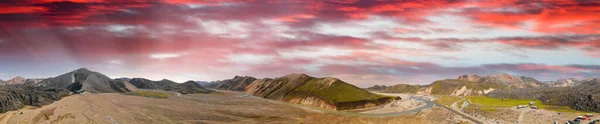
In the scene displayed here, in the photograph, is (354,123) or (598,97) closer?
(354,123)

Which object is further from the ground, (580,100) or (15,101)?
(15,101)

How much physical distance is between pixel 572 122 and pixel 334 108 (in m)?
93.4

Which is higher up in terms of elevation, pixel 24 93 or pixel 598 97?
pixel 24 93

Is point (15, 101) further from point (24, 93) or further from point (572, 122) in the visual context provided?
point (572, 122)

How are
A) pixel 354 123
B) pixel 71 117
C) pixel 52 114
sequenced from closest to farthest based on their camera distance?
pixel 354 123
pixel 71 117
pixel 52 114

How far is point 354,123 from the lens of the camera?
3959 inches

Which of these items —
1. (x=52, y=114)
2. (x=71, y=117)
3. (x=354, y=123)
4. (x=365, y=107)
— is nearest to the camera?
(x=354, y=123)

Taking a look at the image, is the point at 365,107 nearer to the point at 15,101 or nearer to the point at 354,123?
the point at 354,123

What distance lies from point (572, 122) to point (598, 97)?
3099 inches

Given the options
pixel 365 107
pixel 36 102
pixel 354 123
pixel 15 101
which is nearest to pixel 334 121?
pixel 354 123

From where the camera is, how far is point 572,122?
375ft

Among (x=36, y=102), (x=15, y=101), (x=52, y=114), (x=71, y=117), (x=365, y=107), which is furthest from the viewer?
(x=365, y=107)

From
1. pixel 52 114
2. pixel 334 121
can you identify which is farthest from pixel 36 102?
pixel 334 121

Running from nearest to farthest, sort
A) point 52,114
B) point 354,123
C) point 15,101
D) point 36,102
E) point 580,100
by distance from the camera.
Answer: point 354,123 → point 52,114 → point 15,101 → point 36,102 → point 580,100
